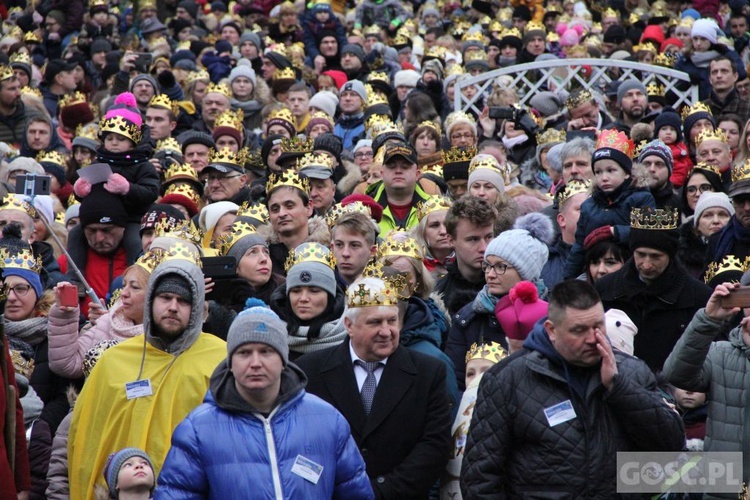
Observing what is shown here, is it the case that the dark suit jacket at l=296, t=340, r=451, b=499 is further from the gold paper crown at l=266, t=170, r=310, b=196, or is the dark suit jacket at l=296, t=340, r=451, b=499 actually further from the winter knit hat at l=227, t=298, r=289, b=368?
the gold paper crown at l=266, t=170, r=310, b=196

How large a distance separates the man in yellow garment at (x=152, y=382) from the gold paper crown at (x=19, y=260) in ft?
7.22

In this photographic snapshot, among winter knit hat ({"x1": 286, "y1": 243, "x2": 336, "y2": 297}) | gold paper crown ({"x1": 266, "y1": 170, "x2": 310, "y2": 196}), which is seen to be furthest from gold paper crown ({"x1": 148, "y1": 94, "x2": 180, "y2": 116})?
winter knit hat ({"x1": 286, "y1": 243, "x2": 336, "y2": 297})

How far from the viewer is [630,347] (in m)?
8.15

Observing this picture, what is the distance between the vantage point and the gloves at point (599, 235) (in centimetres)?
1013

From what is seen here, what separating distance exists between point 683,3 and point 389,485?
58.3 feet

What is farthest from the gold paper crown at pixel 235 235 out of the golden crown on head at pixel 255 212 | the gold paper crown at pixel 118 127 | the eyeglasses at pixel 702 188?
the eyeglasses at pixel 702 188

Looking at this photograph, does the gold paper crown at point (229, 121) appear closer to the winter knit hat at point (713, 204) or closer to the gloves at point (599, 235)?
the winter knit hat at point (713, 204)

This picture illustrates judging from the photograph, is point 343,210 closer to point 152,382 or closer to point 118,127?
point 118,127

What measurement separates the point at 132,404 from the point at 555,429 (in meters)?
2.33

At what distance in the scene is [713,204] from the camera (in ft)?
38.5

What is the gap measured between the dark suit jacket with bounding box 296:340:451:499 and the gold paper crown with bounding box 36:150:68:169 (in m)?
8.04

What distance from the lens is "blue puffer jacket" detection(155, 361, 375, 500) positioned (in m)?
7.04

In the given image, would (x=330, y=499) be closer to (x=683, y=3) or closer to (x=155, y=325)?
(x=155, y=325)

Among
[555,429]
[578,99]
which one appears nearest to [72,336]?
[555,429]
